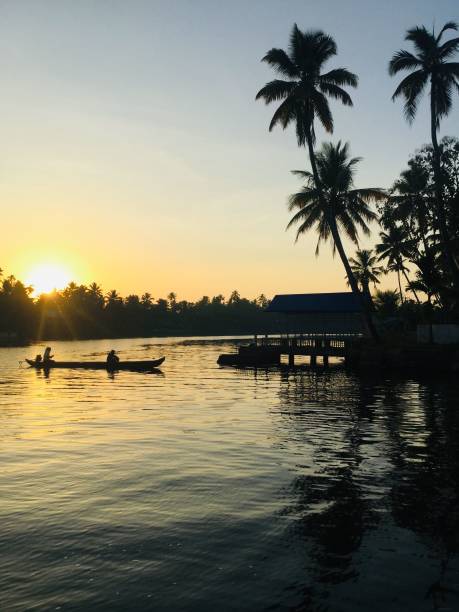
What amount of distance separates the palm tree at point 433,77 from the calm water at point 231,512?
80.8ft

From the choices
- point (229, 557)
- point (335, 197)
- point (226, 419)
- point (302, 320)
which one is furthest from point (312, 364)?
point (229, 557)

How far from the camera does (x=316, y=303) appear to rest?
2422 inches

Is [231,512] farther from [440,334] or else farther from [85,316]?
[85,316]

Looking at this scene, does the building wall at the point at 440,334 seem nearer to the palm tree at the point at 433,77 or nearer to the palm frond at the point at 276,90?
the palm tree at the point at 433,77

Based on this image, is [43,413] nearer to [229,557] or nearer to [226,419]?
[226,419]

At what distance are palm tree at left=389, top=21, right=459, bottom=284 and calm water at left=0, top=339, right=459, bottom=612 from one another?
24.6 metres

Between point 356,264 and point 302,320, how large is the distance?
2835 centimetres

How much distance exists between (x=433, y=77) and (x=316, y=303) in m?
25.4

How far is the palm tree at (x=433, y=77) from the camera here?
43.2 m

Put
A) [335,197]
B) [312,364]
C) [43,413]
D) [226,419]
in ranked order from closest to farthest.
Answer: [226,419] < [43,413] < [335,197] < [312,364]

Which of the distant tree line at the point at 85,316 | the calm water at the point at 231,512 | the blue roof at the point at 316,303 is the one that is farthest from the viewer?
the distant tree line at the point at 85,316

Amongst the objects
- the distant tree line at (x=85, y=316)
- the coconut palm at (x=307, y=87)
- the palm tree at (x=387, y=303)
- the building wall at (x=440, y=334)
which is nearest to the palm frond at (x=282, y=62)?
the coconut palm at (x=307, y=87)

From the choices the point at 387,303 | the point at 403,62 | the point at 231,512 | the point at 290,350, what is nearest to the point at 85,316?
the point at 387,303

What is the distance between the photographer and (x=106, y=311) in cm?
16325
